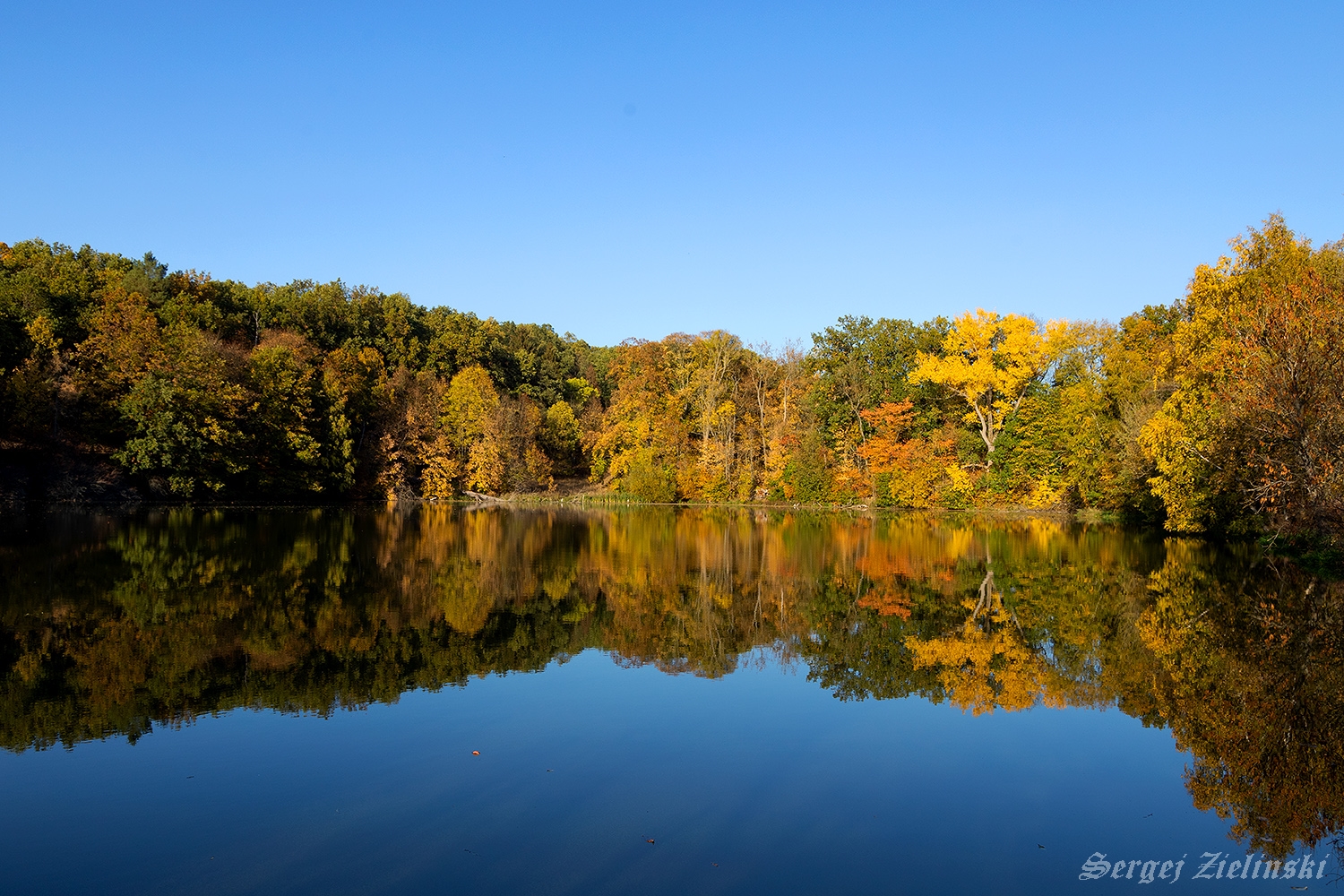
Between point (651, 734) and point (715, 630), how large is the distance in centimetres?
468

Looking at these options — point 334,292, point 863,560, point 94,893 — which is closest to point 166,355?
point 334,292

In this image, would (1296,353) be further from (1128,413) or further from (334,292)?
(334,292)

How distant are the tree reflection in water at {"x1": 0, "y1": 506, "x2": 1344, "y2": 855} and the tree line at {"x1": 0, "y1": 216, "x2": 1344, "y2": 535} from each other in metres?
5.17

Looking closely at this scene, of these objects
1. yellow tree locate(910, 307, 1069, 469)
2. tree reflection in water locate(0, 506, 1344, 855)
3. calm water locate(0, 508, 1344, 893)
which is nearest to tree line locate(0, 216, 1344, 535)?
yellow tree locate(910, 307, 1069, 469)

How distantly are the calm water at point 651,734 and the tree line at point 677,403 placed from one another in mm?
9542

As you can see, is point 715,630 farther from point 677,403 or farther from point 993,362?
point 677,403

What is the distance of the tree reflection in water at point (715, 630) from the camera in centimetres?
738

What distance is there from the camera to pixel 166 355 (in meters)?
38.5

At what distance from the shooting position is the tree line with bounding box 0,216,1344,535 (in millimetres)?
24047

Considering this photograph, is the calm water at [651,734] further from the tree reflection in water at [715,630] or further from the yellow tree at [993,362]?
the yellow tree at [993,362]

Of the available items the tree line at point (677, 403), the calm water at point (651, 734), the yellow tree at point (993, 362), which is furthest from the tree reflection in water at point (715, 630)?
the yellow tree at point (993, 362)

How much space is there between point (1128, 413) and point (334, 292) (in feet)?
153

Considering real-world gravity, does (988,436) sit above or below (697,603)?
above

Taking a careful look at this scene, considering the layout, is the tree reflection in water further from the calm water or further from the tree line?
the tree line
